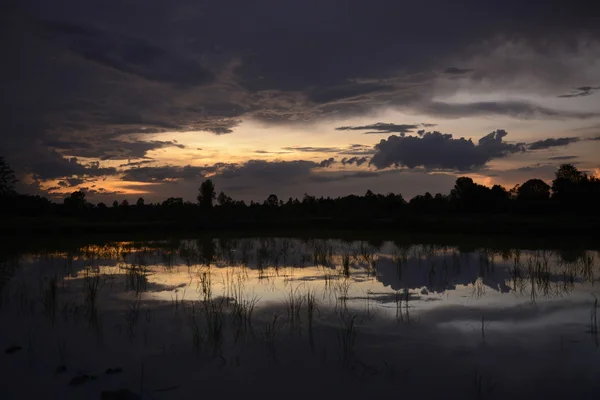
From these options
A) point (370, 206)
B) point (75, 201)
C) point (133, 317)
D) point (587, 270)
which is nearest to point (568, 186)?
point (370, 206)

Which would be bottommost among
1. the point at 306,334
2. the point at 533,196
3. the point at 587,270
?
the point at 306,334

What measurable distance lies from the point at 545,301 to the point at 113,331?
7500 mm

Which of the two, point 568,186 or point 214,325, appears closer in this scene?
point 214,325

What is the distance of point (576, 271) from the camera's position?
1138 cm

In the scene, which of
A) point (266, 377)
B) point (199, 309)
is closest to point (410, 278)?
point (199, 309)

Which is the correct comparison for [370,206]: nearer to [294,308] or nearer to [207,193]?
[207,193]

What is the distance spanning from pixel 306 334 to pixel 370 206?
44741mm

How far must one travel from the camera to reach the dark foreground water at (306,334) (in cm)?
458

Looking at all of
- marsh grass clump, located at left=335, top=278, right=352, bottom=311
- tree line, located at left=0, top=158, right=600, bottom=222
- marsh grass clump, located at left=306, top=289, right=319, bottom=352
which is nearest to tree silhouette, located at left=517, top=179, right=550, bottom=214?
tree line, located at left=0, top=158, right=600, bottom=222

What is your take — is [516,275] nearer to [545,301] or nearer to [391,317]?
[545,301]

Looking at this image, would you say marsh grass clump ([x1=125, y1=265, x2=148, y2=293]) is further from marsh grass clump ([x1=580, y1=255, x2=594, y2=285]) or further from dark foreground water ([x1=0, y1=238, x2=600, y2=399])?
marsh grass clump ([x1=580, y1=255, x2=594, y2=285])

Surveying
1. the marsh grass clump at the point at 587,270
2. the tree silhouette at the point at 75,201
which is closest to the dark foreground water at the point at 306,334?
the marsh grass clump at the point at 587,270

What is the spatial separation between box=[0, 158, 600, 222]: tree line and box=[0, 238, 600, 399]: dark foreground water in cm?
2681

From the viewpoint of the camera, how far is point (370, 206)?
50.2 metres
